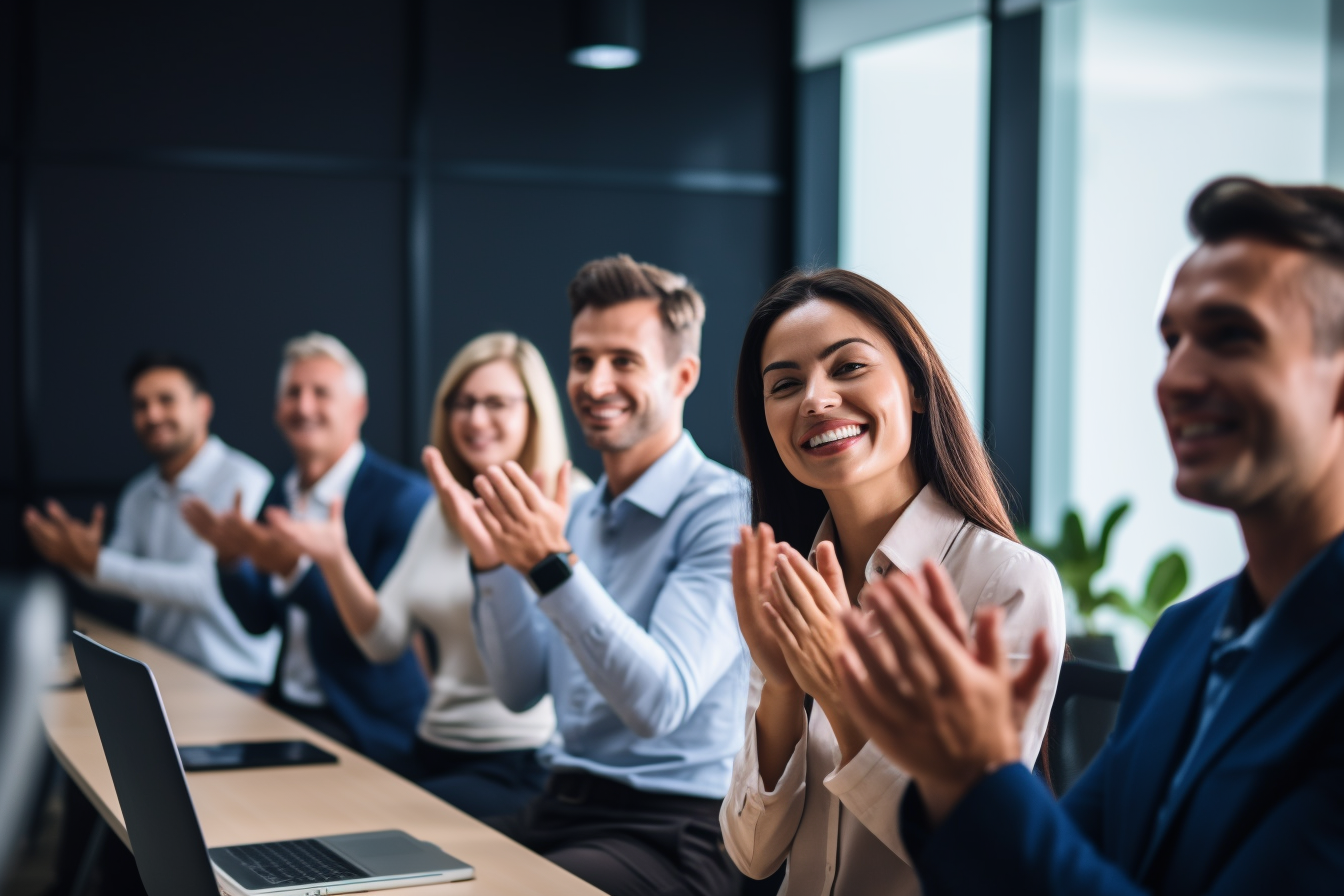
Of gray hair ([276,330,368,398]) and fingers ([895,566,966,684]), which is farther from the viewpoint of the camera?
gray hair ([276,330,368,398])

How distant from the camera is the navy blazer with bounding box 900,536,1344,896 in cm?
87

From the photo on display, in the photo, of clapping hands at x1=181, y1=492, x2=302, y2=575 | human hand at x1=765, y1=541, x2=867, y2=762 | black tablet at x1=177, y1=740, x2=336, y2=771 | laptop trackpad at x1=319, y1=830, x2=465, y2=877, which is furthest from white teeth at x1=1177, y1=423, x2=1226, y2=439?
clapping hands at x1=181, y1=492, x2=302, y2=575

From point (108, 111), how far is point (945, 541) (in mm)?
4266

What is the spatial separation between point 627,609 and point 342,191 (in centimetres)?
329

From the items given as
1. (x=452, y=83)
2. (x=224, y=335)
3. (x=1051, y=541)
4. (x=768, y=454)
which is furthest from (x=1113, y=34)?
(x=224, y=335)

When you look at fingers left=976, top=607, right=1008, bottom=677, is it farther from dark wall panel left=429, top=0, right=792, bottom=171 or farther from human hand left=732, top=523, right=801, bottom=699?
dark wall panel left=429, top=0, right=792, bottom=171

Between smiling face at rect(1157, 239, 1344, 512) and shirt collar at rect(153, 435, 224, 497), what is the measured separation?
3.93 m

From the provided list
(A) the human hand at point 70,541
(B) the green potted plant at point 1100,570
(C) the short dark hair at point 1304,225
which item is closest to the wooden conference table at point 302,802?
(C) the short dark hair at point 1304,225

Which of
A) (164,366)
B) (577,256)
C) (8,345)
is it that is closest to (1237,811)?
(164,366)

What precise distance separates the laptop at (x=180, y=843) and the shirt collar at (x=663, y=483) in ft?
2.62

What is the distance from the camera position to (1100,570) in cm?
384

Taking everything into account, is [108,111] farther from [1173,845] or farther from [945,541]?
[1173,845]

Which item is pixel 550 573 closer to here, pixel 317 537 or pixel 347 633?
pixel 317 537

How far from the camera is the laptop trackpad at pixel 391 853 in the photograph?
5.24ft
